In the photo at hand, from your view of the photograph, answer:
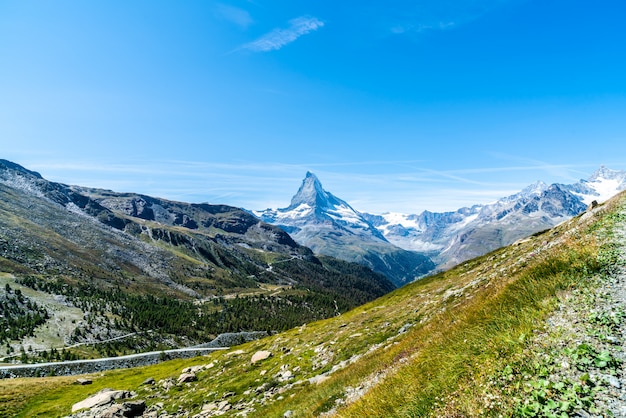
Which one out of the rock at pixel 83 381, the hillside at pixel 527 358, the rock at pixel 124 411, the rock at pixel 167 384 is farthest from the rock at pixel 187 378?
the rock at pixel 83 381

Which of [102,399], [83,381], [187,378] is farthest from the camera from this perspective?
[83,381]

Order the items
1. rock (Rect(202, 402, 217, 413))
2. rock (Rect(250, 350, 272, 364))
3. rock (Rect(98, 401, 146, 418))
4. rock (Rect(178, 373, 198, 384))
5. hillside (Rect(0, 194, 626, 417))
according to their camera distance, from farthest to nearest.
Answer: rock (Rect(178, 373, 198, 384)) < rock (Rect(250, 350, 272, 364)) < rock (Rect(98, 401, 146, 418)) < rock (Rect(202, 402, 217, 413)) < hillside (Rect(0, 194, 626, 417))

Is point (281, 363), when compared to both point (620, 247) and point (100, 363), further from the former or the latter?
point (100, 363)

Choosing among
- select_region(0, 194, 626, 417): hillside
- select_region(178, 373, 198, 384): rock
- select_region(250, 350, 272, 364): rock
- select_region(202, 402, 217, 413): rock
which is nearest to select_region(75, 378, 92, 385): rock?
select_region(178, 373, 198, 384): rock

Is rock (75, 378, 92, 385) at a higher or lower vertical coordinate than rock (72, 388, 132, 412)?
lower

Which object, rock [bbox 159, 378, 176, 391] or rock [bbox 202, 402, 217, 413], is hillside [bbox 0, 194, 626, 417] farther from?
rock [bbox 159, 378, 176, 391]

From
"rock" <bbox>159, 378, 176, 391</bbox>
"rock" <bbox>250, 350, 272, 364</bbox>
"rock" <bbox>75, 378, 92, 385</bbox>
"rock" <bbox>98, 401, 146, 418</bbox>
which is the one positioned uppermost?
"rock" <bbox>250, 350, 272, 364</bbox>

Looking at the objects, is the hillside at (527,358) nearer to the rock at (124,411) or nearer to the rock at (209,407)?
the rock at (209,407)

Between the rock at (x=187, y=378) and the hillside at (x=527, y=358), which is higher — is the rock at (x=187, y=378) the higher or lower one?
the lower one

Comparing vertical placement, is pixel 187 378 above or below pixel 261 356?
below

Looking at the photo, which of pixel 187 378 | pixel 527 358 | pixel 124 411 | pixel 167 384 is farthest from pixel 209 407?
pixel 527 358

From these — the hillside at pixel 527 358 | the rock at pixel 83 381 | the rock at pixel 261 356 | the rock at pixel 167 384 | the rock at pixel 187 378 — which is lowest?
the rock at pixel 83 381

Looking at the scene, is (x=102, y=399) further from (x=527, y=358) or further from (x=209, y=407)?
(x=527, y=358)

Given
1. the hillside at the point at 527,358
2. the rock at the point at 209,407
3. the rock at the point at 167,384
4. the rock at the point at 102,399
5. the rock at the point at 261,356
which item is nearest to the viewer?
the hillside at the point at 527,358
